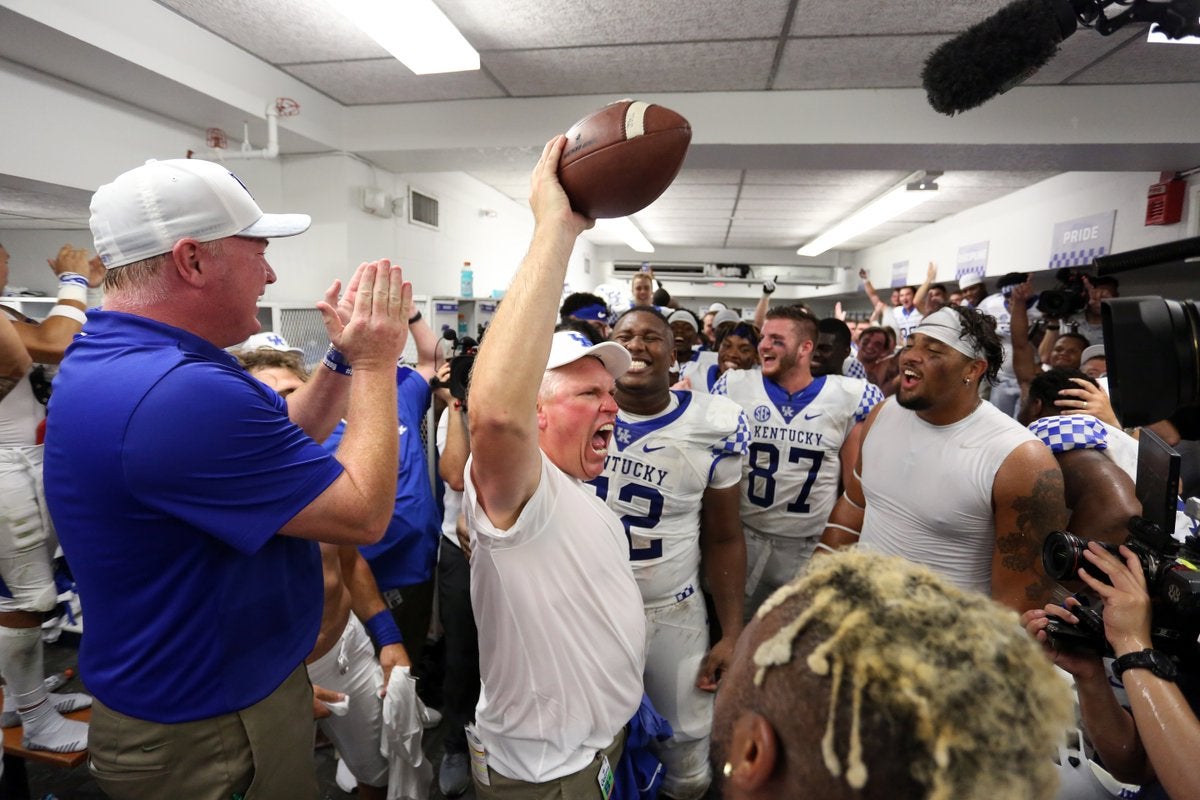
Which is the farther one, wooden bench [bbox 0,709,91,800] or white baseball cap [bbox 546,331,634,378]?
wooden bench [bbox 0,709,91,800]

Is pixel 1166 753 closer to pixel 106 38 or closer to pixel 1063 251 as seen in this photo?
pixel 106 38

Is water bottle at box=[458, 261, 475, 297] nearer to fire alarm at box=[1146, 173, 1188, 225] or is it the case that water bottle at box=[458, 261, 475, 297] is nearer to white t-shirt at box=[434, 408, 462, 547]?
white t-shirt at box=[434, 408, 462, 547]

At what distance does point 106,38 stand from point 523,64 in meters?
2.32

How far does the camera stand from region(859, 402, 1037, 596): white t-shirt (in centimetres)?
210

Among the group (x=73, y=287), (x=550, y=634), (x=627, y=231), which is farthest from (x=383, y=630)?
(x=627, y=231)

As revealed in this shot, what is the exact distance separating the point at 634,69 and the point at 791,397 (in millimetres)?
2624

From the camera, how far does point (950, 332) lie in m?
2.37

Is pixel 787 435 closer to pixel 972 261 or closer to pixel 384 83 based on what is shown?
pixel 384 83

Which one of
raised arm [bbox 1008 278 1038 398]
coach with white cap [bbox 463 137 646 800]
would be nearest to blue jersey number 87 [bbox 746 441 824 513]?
coach with white cap [bbox 463 137 646 800]

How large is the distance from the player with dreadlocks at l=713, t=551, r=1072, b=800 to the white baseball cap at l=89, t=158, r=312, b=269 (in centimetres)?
132

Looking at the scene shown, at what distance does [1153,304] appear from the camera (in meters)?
1.17

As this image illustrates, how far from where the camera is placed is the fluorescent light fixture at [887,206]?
5.82m

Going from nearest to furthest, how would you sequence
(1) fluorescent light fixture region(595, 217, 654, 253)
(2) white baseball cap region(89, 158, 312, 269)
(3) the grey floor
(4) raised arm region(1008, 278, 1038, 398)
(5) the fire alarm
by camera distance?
(2) white baseball cap region(89, 158, 312, 269) < (3) the grey floor < (4) raised arm region(1008, 278, 1038, 398) < (5) the fire alarm < (1) fluorescent light fixture region(595, 217, 654, 253)

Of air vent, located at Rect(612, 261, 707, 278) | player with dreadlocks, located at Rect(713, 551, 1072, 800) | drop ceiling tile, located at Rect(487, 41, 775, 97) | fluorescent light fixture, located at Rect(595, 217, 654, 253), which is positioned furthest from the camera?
air vent, located at Rect(612, 261, 707, 278)
